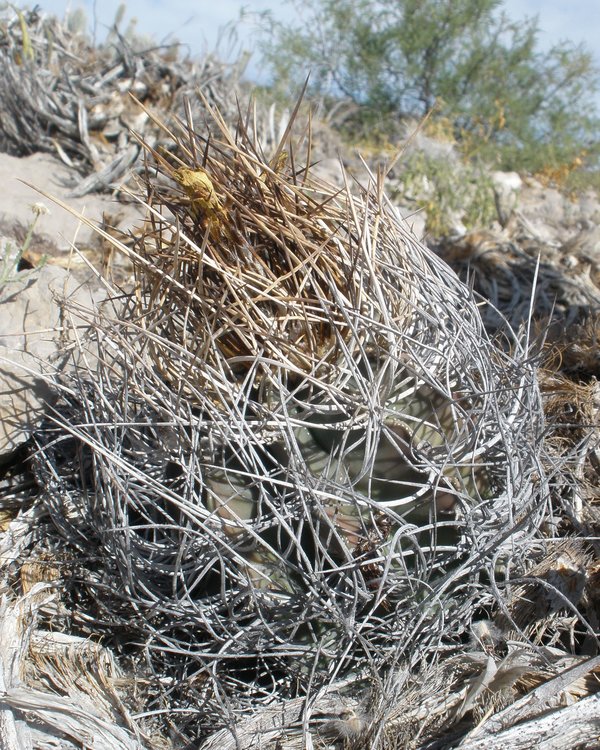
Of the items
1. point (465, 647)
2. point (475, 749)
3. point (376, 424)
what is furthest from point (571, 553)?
point (376, 424)

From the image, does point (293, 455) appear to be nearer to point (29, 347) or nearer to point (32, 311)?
point (29, 347)

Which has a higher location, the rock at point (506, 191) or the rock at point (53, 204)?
the rock at point (506, 191)

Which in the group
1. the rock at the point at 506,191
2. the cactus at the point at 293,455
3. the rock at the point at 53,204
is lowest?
A: the rock at the point at 53,204

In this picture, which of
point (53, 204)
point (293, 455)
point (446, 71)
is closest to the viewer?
point (293, 455)

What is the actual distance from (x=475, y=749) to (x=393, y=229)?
96 centimetres

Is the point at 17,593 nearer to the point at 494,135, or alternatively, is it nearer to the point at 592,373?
the point at 592,373

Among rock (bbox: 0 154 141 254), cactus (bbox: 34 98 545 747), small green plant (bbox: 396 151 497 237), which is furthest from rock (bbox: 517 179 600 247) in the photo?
cactus (bbox: 34 98 545 747)

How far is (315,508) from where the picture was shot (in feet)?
4.21

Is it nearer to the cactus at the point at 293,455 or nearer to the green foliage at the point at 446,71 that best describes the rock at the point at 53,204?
the cactus at the point at 293,455

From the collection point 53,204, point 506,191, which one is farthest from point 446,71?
point 53,204

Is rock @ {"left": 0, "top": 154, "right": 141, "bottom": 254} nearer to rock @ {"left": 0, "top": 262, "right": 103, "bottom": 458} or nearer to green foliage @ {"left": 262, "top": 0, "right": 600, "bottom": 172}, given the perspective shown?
rock @ {"left": 0, "top": 262, "right": 103, "bottom": 458}

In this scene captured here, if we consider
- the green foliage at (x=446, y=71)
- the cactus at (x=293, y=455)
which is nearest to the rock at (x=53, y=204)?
the cactus at (x=293, y=455)

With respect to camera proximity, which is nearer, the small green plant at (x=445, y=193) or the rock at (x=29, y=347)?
the rock at (x=29, y=347)

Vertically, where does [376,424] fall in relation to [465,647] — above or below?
above
